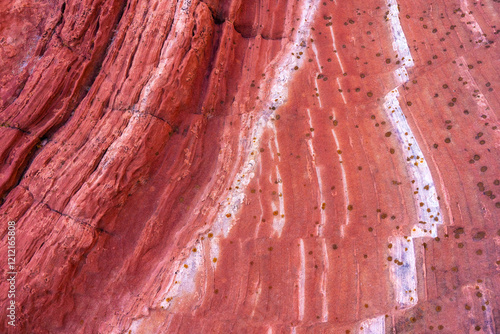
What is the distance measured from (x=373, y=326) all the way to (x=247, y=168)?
16.0 metres

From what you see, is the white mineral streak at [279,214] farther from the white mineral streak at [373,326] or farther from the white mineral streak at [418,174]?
the white mineral streak at [418,174]

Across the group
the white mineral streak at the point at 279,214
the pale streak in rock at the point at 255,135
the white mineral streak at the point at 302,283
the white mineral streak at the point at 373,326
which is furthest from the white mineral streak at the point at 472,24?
the white mineral streak at the point at 373,326

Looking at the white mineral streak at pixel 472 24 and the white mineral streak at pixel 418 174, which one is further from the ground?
the white mineral streak at pixel 472 24

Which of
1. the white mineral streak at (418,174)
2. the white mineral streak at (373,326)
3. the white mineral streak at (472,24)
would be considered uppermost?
the white mineral streak at (472,24)

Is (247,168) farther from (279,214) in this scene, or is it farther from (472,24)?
(472,24)

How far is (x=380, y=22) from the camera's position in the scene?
26281 mm

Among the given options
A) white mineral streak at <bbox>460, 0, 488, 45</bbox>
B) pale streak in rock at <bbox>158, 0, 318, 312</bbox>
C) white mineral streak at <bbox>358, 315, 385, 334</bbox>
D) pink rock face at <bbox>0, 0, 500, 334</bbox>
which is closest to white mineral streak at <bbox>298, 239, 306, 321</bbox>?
pink rock face at <bbox>0, 0, 500, 334</bbox>

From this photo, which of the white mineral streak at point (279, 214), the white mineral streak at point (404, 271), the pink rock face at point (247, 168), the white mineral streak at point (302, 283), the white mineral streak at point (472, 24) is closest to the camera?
the pink rock face at point (247, 168)

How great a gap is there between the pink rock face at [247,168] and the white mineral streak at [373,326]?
17cm

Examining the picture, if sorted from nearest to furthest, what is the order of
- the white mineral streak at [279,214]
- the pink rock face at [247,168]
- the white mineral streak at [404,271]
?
1. the pink rock face at [247,168]
2. the white mineral streak at [404,271]
3. the white mineral streak at [279,214]

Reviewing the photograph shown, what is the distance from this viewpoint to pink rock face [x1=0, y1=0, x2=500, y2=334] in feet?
65.1

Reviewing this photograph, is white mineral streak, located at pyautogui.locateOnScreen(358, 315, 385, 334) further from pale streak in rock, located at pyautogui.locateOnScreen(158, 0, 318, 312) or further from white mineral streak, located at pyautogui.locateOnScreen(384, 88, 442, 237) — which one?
pale streak in rock, located at pyautogui.locateOnScreen(158, 0, 318, 312)

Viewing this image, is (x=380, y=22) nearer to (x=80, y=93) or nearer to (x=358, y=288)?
(x=358, y=288)

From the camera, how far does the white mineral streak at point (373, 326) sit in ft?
72.1
